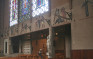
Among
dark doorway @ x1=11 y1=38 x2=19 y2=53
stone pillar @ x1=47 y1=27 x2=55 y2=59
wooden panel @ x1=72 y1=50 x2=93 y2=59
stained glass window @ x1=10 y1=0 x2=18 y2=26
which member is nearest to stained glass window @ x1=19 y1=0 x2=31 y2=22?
stained glass window @ x1=10 y1=0 x2=18 y2=26

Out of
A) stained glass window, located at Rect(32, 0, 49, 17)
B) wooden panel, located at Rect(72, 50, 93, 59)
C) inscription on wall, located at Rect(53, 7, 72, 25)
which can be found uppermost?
stained glass window, located at Rect(32, 0, 49, 17)

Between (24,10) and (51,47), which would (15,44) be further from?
(51,47)

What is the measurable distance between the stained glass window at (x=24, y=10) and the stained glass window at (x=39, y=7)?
1.25 m

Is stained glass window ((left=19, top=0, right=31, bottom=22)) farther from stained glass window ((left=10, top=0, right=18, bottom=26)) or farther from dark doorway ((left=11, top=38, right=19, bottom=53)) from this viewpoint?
dark doorway ((left=11, top=38, right=19, bottom=53))

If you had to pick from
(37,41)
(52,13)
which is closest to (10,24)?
(37,41)

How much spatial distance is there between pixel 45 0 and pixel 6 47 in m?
11.9

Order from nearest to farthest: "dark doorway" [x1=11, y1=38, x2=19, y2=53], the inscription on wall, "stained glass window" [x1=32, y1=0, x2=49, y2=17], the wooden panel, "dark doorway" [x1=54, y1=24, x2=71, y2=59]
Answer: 1. the wooden panel
2. the inscription on wall
3. "stained glass window" [x1=32, y1=0, x2=49, y2=17]
4. "dark doorway" [x1=54, y1=24, x2=71, y2=59]
5. "dark doorway" [x1=11, y1=38, x2=19, y2=53]

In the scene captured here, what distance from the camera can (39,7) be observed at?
1596cm

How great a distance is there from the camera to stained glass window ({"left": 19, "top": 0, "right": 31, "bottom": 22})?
1809 cm

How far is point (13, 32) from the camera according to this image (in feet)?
69.9

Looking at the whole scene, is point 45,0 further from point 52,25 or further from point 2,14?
point 2,14

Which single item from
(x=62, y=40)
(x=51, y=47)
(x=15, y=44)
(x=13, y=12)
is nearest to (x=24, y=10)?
(x=13, y=12)

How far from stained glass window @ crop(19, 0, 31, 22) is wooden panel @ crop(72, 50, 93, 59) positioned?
8.77 meters

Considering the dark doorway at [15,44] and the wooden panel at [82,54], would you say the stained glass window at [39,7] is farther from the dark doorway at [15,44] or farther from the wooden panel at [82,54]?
the dark doorway at [15,44]
